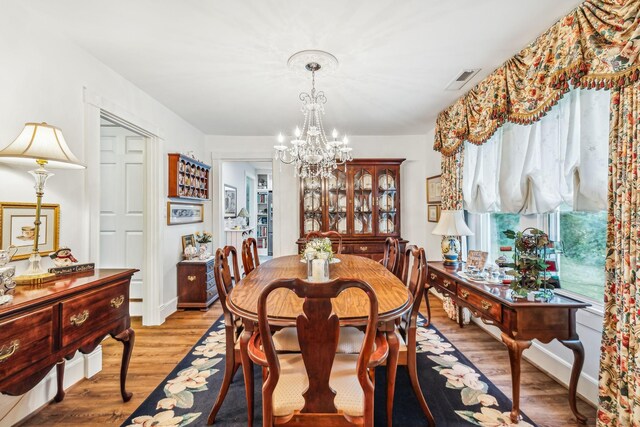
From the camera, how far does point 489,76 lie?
2605 millimetres

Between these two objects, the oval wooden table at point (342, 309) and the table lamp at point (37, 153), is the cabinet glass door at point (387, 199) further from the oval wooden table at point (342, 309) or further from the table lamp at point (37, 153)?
the table lamp at point (37, 153)

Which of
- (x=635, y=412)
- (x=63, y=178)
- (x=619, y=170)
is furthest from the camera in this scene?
(x=63, y=178)

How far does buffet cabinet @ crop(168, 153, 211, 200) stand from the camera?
11.5ft

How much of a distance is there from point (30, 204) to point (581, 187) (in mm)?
3492

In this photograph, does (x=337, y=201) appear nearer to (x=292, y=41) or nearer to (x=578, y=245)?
(x=292, y=41)

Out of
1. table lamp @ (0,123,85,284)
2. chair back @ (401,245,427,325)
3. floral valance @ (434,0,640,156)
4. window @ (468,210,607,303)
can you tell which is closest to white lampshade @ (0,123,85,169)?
table lamp @ (0,123,85,284)

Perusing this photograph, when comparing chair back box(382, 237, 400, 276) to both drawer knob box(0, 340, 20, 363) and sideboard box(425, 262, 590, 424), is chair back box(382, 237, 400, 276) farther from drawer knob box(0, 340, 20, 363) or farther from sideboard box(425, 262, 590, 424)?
drawer knob box(0, 340, 20, 363)

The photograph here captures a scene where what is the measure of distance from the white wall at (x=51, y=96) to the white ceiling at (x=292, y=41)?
0.12m

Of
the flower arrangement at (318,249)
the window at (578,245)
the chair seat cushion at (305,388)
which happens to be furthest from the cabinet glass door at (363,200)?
the chair seat cushion at (305,388)

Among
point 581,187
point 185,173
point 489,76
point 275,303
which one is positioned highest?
point 489,76

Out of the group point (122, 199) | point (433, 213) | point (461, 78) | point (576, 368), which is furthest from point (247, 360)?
point (433, 213)

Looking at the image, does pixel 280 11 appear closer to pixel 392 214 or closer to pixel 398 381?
pixel 398 381

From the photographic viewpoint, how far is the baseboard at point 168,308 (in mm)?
3375

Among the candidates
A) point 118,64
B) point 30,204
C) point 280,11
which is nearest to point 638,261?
point 280,11
